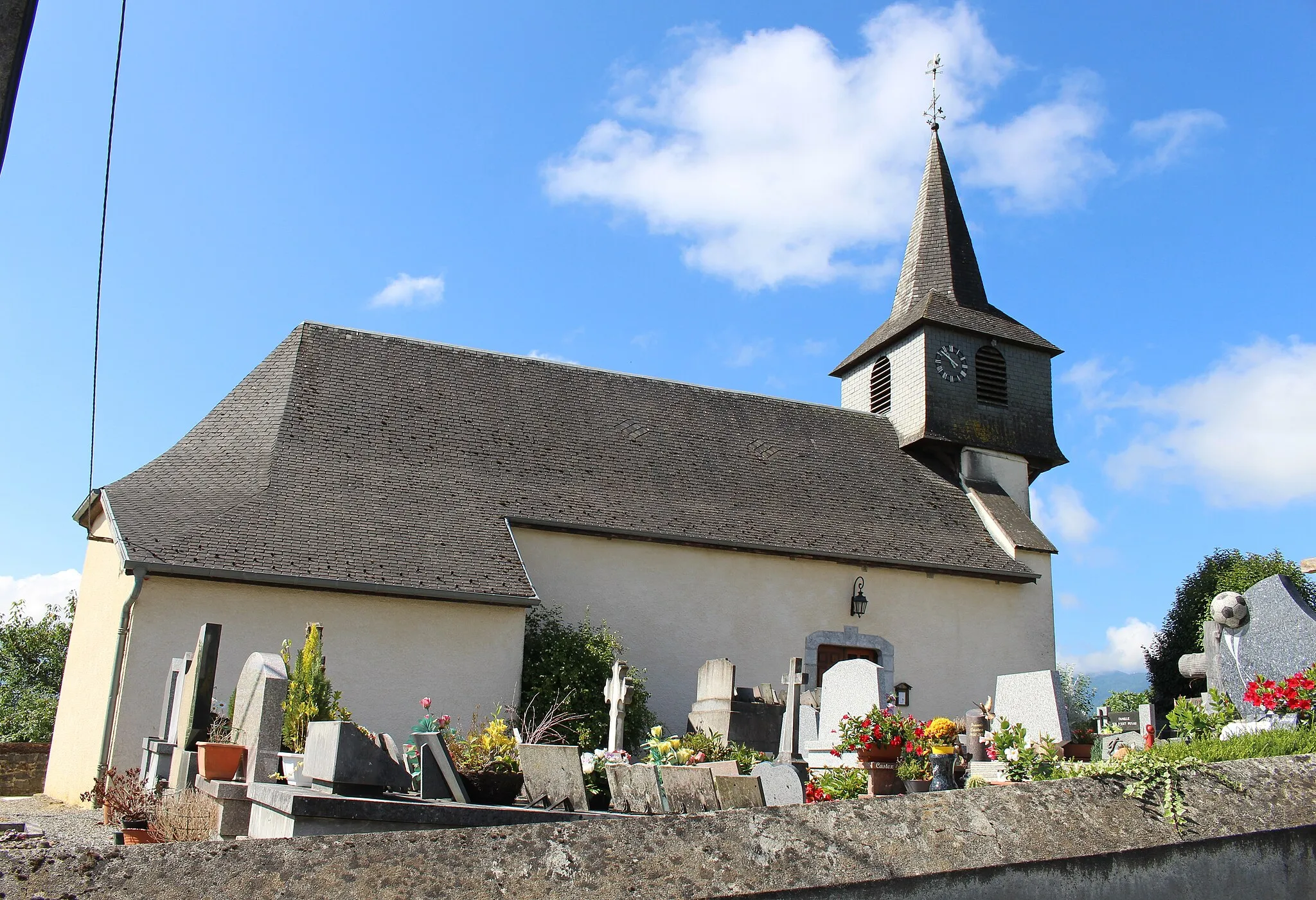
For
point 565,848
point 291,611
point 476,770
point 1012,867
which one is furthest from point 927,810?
point 291,611

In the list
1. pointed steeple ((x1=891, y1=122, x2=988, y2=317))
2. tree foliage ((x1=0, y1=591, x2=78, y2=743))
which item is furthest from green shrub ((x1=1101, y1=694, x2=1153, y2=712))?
tree foliage ((x1=0, y1=591, x2=78, y2=743))

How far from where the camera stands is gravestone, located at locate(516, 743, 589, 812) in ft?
19.7

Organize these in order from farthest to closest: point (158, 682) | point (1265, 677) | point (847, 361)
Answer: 1. point (847, 361)
2. point (158, 682)
3. point (1265, 677)

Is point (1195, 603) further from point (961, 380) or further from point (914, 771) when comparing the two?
point (914, 771)

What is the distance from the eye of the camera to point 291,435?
14344 millimetres

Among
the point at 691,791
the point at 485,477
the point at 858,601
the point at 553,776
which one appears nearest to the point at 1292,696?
the point at 691,791

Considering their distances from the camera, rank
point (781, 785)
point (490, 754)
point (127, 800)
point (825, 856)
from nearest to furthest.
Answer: point (825, 856) → point (490, 754) → point (781, 785) → point (127, 800)

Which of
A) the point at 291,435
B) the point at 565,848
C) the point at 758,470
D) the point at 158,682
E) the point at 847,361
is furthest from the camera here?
the point at 847,361

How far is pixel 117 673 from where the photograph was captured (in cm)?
1145

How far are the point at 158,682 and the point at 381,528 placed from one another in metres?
3.09

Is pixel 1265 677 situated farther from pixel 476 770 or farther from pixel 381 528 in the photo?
pixel 381 528

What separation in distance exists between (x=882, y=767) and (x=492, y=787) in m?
2.92

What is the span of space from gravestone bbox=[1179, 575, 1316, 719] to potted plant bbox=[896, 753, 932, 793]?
1.96m

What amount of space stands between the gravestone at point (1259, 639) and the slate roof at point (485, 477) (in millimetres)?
8315
